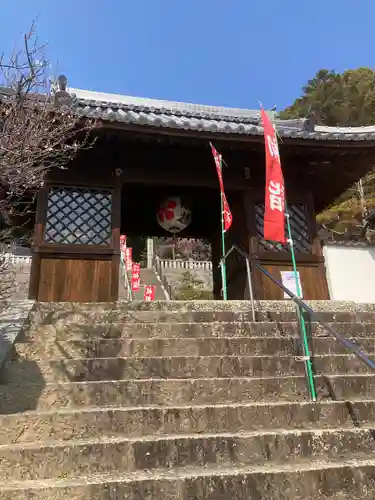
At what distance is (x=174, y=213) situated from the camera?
8.66 meters

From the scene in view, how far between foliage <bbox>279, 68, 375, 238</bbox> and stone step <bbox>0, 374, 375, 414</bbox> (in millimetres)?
16684

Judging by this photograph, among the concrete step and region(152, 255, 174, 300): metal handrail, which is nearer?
the concrete step

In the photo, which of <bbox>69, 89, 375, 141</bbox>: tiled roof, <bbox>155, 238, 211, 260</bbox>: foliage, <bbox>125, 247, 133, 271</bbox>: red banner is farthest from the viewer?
<bbox>155, 238, 211, 260</bbox>: foliage

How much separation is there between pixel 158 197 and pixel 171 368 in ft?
18.6

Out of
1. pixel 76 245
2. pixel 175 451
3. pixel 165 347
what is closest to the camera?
pixel 175 451

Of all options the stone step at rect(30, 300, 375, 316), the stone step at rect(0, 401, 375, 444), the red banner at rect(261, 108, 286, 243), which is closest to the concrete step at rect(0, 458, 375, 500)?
the stone step at rect(0, 401, 375, 444)

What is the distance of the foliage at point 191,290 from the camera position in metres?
25.3

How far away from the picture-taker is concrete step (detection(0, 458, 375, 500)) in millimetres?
2487

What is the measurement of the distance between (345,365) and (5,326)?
156 inches

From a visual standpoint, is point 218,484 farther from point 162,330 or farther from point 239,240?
point 239,240

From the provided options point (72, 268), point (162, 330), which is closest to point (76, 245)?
point (72, 268)

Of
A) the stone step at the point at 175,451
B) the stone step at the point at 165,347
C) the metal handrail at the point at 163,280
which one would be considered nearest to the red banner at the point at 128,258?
the metal handrail at the point at 163,280

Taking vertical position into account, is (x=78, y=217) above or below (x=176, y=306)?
above

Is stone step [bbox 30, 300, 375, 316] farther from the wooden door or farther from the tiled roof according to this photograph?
the tiled roof
